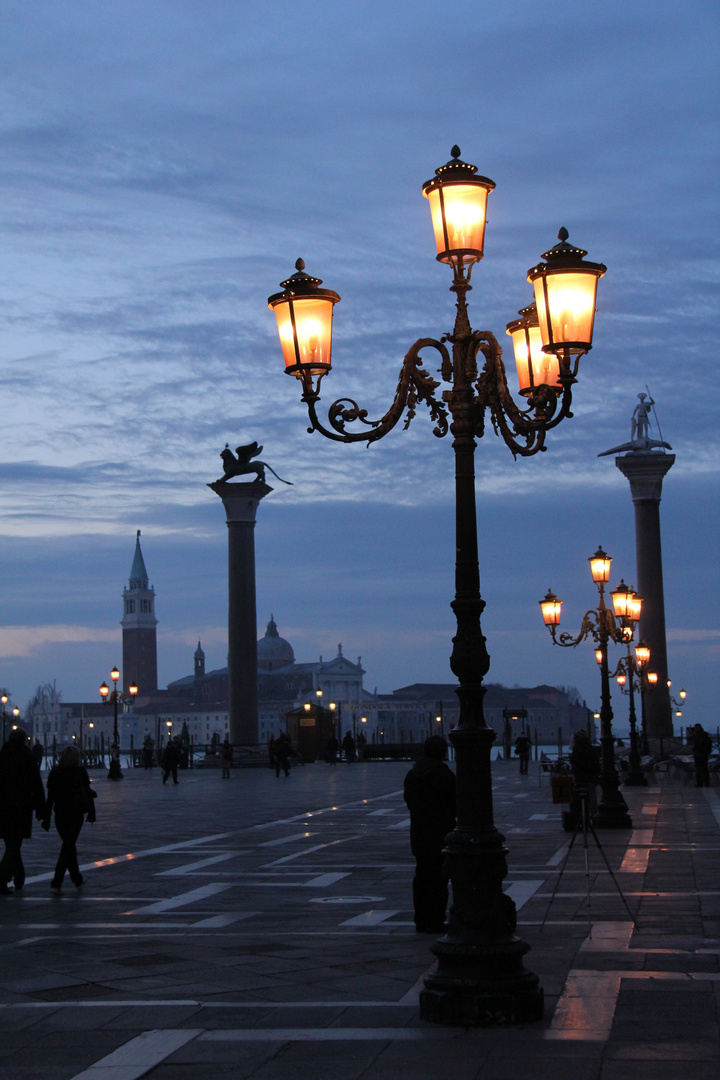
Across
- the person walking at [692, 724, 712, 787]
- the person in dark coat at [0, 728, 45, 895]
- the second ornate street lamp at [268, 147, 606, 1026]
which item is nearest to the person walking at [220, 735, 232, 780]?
the person walking at [692, 724, 712, 787]

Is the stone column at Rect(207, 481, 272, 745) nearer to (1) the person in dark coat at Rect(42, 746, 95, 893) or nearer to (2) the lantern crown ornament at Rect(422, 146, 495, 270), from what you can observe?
(1) the person in dark coat at Rect(42, 746, 95, 893)

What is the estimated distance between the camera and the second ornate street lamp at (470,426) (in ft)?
23.2

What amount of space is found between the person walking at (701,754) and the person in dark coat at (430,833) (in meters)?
21.0

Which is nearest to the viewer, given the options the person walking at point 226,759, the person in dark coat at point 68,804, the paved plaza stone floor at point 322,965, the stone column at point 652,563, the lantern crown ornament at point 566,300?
the paved plaza stone floor at point 322,965

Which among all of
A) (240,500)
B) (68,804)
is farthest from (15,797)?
(240,500)

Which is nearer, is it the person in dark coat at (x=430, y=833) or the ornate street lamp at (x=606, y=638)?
the person in dark coat at (x=430, y=833)

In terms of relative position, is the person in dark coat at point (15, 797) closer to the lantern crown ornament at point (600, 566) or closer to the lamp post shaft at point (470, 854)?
the lamp post shaft at point (470, 854)

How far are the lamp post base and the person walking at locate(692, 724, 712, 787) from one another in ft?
78.7

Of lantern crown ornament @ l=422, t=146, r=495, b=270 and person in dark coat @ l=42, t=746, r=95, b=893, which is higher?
lantern crown ornament @ l=422, t=146, r=495, b=270

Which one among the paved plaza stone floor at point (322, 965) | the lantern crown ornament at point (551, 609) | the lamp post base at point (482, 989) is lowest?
the paved plaza stone floor at point (322, 965)

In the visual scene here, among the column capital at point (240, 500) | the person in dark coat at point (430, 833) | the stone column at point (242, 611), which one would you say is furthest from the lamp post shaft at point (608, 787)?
the column capital at point (240, 500)

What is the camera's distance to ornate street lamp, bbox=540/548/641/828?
65.8 ft

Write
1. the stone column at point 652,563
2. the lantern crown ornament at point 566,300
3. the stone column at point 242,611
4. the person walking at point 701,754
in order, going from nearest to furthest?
the lantern crown ornament at point 566,300
the person walking at point 701,754
the stone column at point 652,563
the stone column at point 242,611

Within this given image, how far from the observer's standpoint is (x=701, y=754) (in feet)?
99.6
